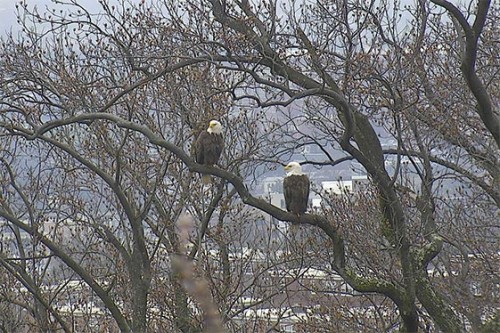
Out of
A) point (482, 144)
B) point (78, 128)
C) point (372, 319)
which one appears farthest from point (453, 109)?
point (78, 128)

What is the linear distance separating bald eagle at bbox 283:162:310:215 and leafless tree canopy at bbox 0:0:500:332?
1.25 feet

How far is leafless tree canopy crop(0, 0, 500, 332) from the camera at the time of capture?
297 inches

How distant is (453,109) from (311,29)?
228cm

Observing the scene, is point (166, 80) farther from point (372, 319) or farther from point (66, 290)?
point (372, 319)

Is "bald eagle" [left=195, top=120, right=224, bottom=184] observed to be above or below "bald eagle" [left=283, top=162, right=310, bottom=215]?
above

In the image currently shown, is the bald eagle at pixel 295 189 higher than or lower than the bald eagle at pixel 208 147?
lower

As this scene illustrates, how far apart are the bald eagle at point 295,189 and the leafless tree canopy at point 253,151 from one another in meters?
0.38

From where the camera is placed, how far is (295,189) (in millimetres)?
7328

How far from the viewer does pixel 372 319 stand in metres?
12.3

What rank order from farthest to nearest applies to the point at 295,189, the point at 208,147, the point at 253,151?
the point at 253,151 → the point at 295,189 → the point at 208,147

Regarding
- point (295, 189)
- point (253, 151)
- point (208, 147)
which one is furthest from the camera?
point (253, 151)

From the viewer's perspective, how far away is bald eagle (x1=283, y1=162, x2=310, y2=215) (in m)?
7.05

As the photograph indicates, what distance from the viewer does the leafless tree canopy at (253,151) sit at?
755 centimetres

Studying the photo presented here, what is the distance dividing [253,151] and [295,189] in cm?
136
